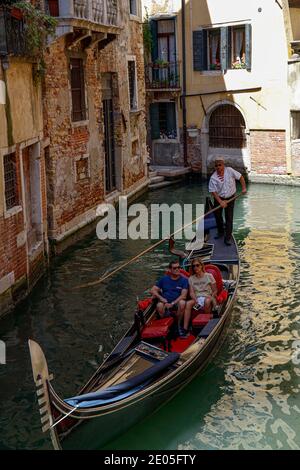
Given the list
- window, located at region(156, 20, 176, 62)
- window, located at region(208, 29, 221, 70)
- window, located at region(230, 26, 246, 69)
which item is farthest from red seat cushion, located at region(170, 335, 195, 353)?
window, located at region(156, 20, 176, 62)

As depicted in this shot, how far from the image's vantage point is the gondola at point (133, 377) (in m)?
4.94

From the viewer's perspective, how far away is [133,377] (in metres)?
5.83

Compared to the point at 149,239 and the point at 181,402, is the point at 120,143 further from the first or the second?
the point at 181,402

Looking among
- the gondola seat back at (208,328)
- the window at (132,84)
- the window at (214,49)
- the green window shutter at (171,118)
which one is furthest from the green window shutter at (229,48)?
the gondola seat back at (208,328)

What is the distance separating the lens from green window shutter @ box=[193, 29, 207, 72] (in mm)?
18172

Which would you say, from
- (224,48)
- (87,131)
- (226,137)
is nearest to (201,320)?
(87,131)

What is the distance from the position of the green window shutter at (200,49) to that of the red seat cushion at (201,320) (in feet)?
40.0

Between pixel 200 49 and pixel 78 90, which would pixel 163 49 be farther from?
pixel 78 90

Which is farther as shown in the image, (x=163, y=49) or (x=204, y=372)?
(x=163, y=49)

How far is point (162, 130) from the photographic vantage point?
19719mm

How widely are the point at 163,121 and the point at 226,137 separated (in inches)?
73.1

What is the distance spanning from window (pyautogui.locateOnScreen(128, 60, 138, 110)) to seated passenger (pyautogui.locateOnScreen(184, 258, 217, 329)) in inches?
359
